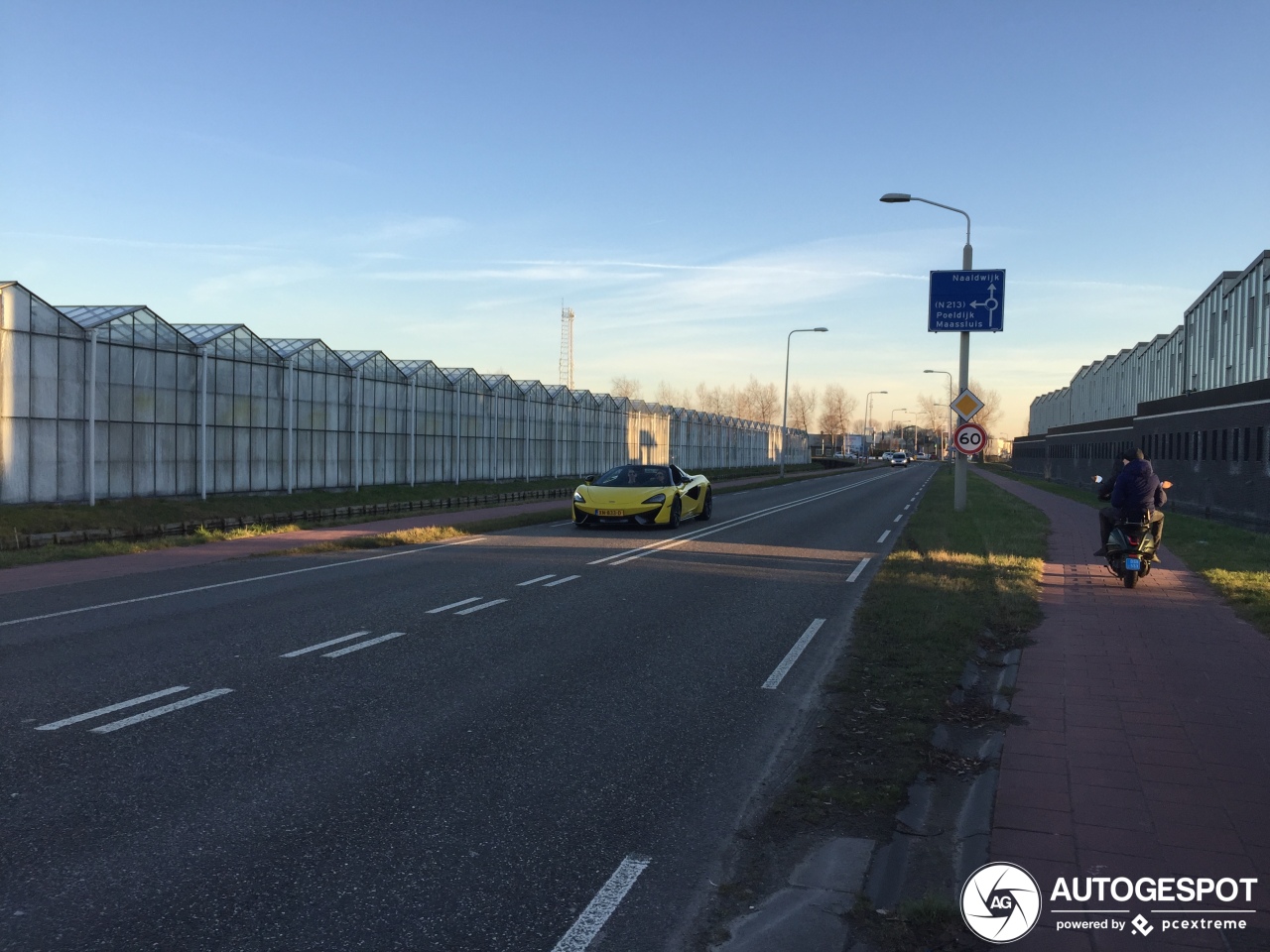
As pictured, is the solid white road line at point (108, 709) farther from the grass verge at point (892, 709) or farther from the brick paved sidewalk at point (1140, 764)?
the brick paved sidewalk at point (1140, 764)

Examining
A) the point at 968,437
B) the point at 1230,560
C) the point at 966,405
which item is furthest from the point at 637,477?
the point at 1230,560

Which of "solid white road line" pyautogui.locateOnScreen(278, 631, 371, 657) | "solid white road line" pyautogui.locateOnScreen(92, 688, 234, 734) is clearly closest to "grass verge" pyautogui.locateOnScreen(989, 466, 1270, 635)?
"solid white road line" pyautogui.locateOnScreen(278, 631, 371, 657)

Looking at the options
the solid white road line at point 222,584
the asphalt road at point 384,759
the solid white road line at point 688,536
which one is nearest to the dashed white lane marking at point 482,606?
the asphalt road at point 384,759

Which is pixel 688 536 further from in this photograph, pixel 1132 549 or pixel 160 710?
pixel 160 710

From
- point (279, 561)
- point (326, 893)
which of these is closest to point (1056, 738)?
point (326, 893)

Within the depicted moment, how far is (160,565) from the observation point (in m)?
14.9

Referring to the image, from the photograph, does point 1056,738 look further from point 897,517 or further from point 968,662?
point 897,517

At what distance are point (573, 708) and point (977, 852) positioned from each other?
3.15 metres

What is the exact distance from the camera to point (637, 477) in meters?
23.2

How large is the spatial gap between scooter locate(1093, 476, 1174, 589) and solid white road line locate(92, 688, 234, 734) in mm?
10971

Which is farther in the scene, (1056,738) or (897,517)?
(897,517)

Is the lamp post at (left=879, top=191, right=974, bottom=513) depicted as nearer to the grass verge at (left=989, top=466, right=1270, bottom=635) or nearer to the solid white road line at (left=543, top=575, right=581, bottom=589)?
the grass verge at (left=989, top=466, right=1270, bottom=635)

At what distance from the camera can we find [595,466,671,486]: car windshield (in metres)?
22.9

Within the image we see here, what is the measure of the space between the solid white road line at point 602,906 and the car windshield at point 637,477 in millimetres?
18419
